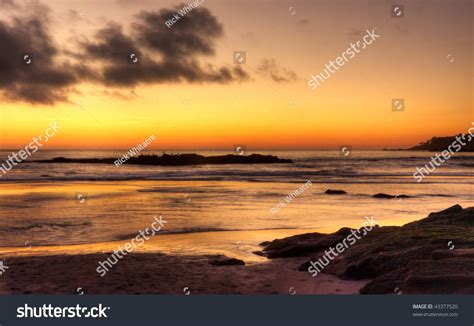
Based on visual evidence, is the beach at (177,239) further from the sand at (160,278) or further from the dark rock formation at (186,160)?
the dark rock formation at (186,160)

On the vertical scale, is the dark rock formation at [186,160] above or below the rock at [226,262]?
above

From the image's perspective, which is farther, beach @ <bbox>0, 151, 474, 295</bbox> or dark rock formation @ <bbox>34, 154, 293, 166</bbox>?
dark rock formation @ <bbox>34, 154, 293, 166</bbox>

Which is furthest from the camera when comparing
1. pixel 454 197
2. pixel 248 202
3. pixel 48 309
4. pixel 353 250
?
pixel 454 197

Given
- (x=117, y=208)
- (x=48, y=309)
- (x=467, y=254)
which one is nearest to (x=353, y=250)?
(x=467, y=254)

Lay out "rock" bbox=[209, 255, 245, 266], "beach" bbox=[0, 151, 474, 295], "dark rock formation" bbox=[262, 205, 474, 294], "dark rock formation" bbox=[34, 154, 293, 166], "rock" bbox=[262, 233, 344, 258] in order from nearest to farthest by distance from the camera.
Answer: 1. "dark rock formation" bbox=[262, 205, 474, 294]
2. "beach" bbox=[0, 151, 474, 295]
3. "rock" bbox=[209, 255, 245, 266]
4. "rock" bbox=[262, 233, 344, 258]
5. "dark rock formation" bbox=[34, 154, 293, 166]

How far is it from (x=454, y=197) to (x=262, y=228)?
21681 mm

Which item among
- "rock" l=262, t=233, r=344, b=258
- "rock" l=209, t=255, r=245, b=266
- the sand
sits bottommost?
the sand

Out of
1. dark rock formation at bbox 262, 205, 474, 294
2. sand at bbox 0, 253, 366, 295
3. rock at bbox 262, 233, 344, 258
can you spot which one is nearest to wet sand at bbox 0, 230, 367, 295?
sand at bbox 0, 253, 366, 295

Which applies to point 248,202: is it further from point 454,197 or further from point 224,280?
point 224,280

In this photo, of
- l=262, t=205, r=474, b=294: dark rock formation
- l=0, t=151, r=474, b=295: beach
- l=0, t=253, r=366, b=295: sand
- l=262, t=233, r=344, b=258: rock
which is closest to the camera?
l=262, t=205, r=474, b=294: dark rock formation

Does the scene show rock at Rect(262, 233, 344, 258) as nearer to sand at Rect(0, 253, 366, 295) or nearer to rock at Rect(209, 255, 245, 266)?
sand at Rect(0, 253, 366, 295)

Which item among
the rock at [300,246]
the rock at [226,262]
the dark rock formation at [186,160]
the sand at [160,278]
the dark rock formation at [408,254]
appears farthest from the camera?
the dark rock formation at [186,160]

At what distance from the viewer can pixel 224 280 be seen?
12.3m

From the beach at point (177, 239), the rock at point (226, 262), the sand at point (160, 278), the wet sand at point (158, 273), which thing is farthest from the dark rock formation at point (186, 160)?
the rock at point (226, 262)
